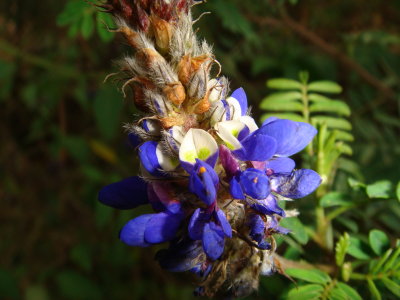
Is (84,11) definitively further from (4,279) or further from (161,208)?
(4,279)

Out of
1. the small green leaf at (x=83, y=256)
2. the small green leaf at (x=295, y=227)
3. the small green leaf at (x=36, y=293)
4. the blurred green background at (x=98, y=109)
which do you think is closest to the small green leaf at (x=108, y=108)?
the blurred green background at (x=98, y=109)

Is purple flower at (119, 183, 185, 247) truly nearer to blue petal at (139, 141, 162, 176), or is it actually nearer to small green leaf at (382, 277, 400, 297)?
blue petal at (139, 141, 162, 176)

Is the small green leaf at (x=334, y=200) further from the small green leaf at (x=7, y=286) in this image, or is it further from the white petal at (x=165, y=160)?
the small green leaf at (x=7, y=286)

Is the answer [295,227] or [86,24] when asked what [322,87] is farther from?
[86,24]

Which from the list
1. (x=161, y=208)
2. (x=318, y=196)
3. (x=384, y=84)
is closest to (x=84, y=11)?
(x=161, y=208)

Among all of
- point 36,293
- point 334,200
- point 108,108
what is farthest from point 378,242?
point 36,293
